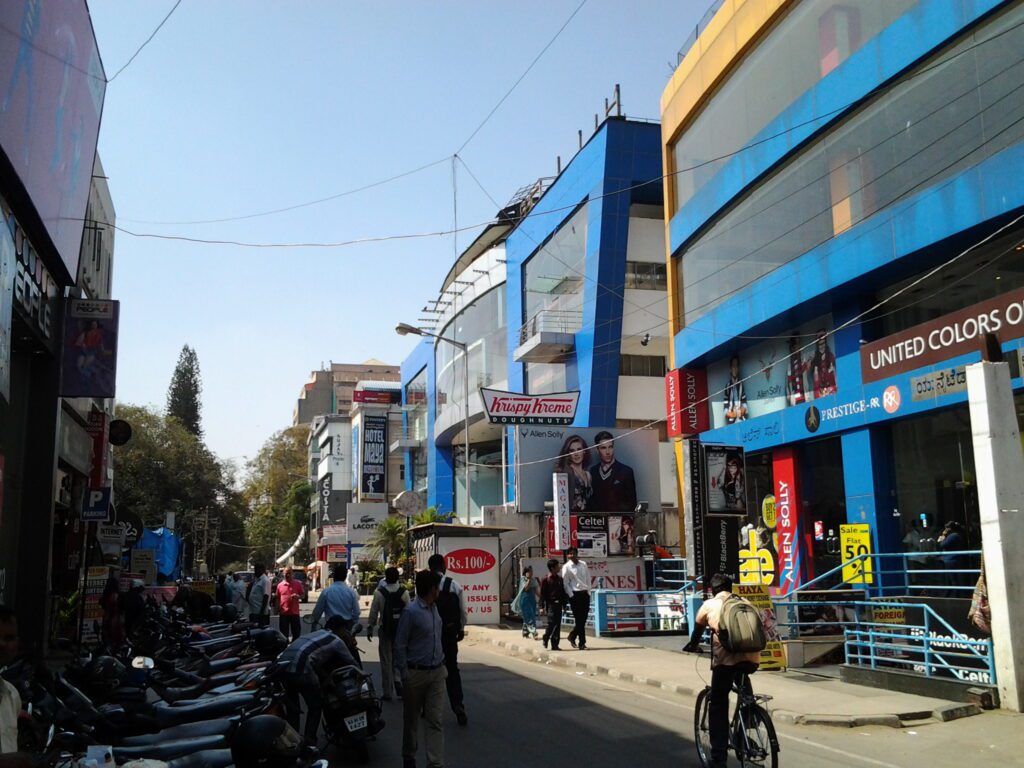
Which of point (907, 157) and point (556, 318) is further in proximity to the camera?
point (556, 318)

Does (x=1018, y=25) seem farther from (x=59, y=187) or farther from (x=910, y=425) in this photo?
(x=59, y=187)

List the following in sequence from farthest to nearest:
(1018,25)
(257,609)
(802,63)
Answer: (802,63)
(257,609)
(1018,25)

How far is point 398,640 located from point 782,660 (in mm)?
9173

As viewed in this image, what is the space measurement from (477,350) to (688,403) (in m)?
22.0

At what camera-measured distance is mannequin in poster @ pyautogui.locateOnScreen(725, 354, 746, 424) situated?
2647 cm

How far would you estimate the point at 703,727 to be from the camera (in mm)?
8250

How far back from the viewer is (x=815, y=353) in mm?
22984

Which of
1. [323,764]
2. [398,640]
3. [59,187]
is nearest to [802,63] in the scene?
[59,187]

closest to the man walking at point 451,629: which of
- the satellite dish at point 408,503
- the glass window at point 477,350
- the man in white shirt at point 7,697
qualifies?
the man in white shirt at point 7,697

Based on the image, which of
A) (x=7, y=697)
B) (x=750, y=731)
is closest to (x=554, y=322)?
(x=750, y=731)

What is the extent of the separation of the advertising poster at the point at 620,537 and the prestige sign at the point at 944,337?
40.2ft

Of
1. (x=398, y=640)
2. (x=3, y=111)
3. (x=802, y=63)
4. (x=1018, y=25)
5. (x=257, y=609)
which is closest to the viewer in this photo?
(x=398, y=640)

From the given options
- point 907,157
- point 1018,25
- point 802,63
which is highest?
point 802,63

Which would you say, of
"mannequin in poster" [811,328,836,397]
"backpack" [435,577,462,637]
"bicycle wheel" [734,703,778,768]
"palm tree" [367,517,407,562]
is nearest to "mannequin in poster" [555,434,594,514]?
"palm tree" [367,517,407,562]
